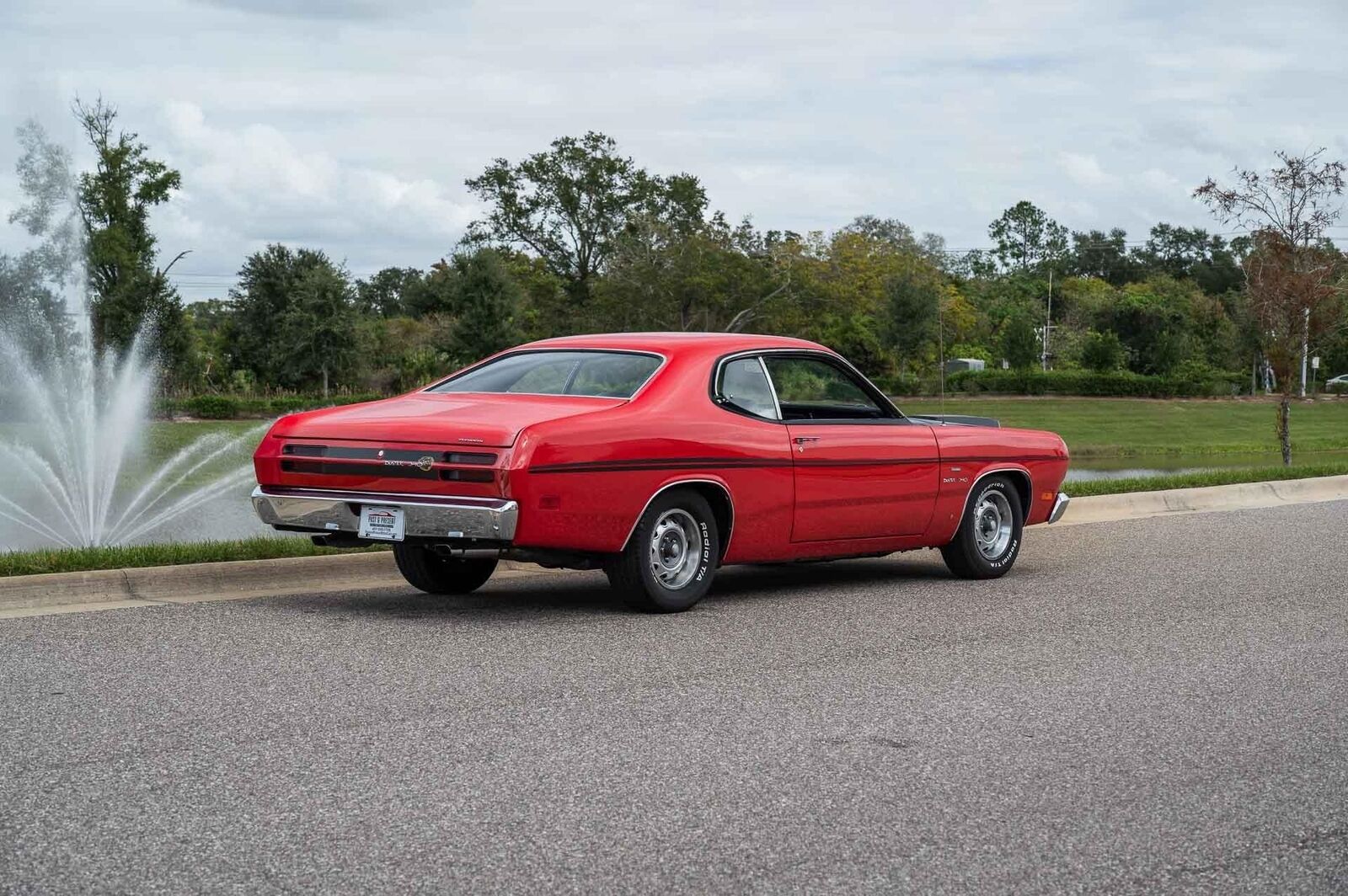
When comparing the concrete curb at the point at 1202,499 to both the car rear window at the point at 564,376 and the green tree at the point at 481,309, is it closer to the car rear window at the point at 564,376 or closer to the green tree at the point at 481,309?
the car rear window at the point at 564,376

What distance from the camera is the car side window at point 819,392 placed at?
32.3 ft

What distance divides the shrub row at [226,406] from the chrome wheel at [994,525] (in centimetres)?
3029

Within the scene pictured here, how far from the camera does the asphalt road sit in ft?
14.4

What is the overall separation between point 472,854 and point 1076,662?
400 centimetres

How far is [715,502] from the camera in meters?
9.02

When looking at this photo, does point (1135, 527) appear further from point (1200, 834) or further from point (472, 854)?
point (472, 854)

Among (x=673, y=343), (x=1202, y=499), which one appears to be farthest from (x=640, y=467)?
(x=1202, y=499)

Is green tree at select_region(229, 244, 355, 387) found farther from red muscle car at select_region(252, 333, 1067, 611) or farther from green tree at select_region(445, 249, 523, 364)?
red muscle car at select_region(252, 333, 1067, 611)

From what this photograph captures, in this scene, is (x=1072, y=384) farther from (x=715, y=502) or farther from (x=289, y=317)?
(x=715, y=502)

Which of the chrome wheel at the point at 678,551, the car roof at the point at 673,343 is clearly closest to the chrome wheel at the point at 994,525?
the car roof at the point at 673,343

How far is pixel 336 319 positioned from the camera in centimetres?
4669

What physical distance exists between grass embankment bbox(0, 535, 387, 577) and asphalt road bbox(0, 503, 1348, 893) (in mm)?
987

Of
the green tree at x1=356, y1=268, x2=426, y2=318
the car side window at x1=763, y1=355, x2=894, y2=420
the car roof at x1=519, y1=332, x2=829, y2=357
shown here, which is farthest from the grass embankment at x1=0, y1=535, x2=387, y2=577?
the green tree at x1=356, y1=268, x2=426, y2=318

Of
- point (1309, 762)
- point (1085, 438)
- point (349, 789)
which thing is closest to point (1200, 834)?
point (1309, 762)
